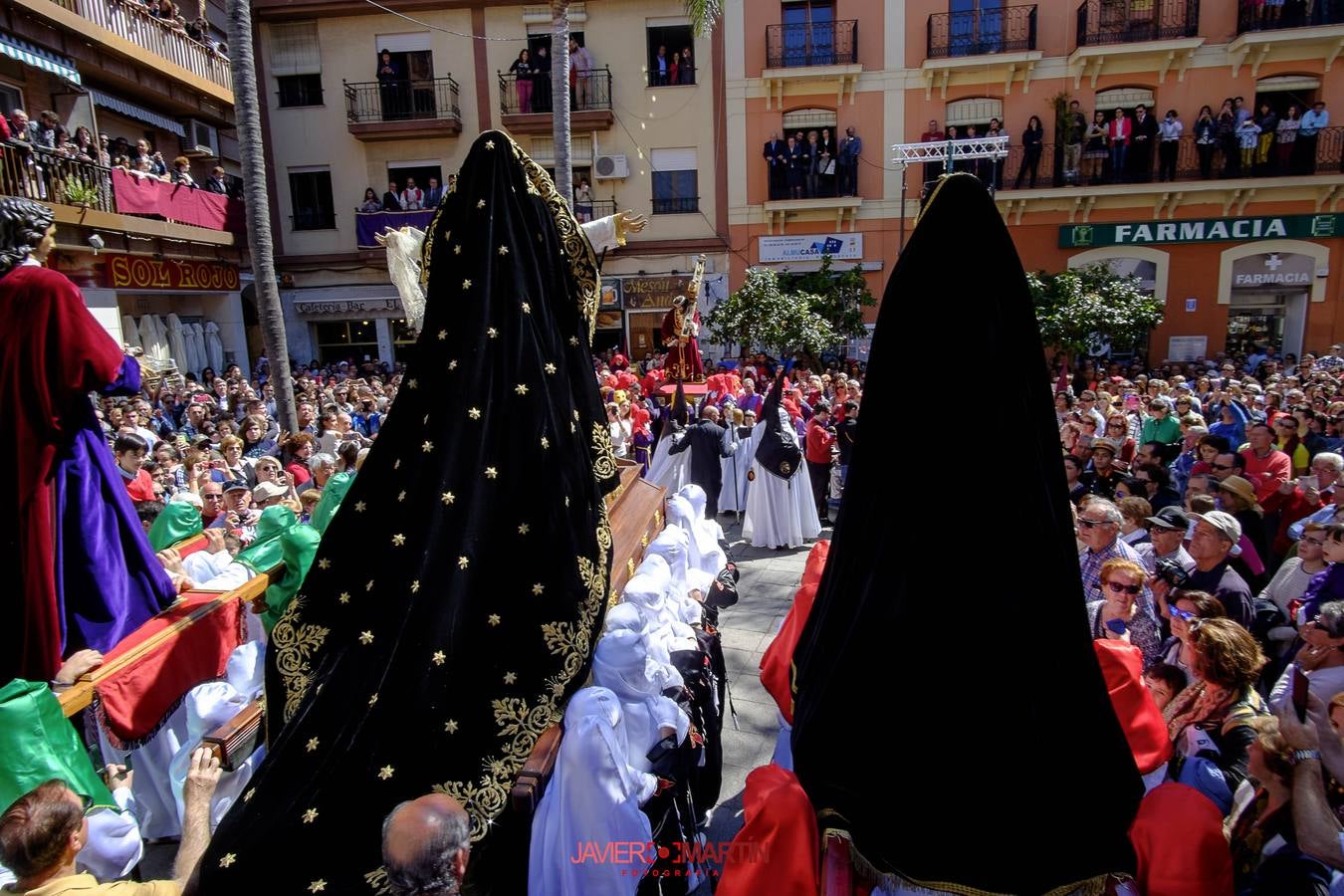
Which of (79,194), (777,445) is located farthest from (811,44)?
(79,194)

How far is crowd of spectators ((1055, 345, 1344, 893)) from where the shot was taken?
2422mm

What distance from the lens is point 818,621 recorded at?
8.61 ft

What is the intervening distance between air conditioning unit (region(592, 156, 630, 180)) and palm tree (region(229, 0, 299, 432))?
14155 millimetres

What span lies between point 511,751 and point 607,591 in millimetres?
654

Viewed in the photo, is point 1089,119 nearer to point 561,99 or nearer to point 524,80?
point 524,80

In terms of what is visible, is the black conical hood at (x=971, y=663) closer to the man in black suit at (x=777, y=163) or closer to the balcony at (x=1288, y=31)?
the man in black suit at (x=777, y=163)

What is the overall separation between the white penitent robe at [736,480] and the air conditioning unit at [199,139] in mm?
17747

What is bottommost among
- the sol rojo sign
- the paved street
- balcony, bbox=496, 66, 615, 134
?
the paved street

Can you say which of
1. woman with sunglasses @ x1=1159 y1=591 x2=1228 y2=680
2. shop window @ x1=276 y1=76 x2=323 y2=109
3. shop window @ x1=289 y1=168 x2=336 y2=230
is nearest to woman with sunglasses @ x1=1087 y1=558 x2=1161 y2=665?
woman with sunglasses @ x1=1159 y1=591 x2=1228 y2=680

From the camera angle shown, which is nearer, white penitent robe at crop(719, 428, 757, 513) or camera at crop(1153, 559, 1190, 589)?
camera at crop(1153, 559, 1190, 589)

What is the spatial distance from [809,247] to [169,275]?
16.2 m

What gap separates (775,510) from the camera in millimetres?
9438

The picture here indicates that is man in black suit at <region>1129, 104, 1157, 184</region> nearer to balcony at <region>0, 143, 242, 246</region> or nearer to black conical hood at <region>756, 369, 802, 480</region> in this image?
black conical hood at <region>756, 369, 802, 480</region>

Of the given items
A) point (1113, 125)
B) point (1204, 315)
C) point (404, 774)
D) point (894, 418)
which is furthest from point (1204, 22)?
point (404, 774)
